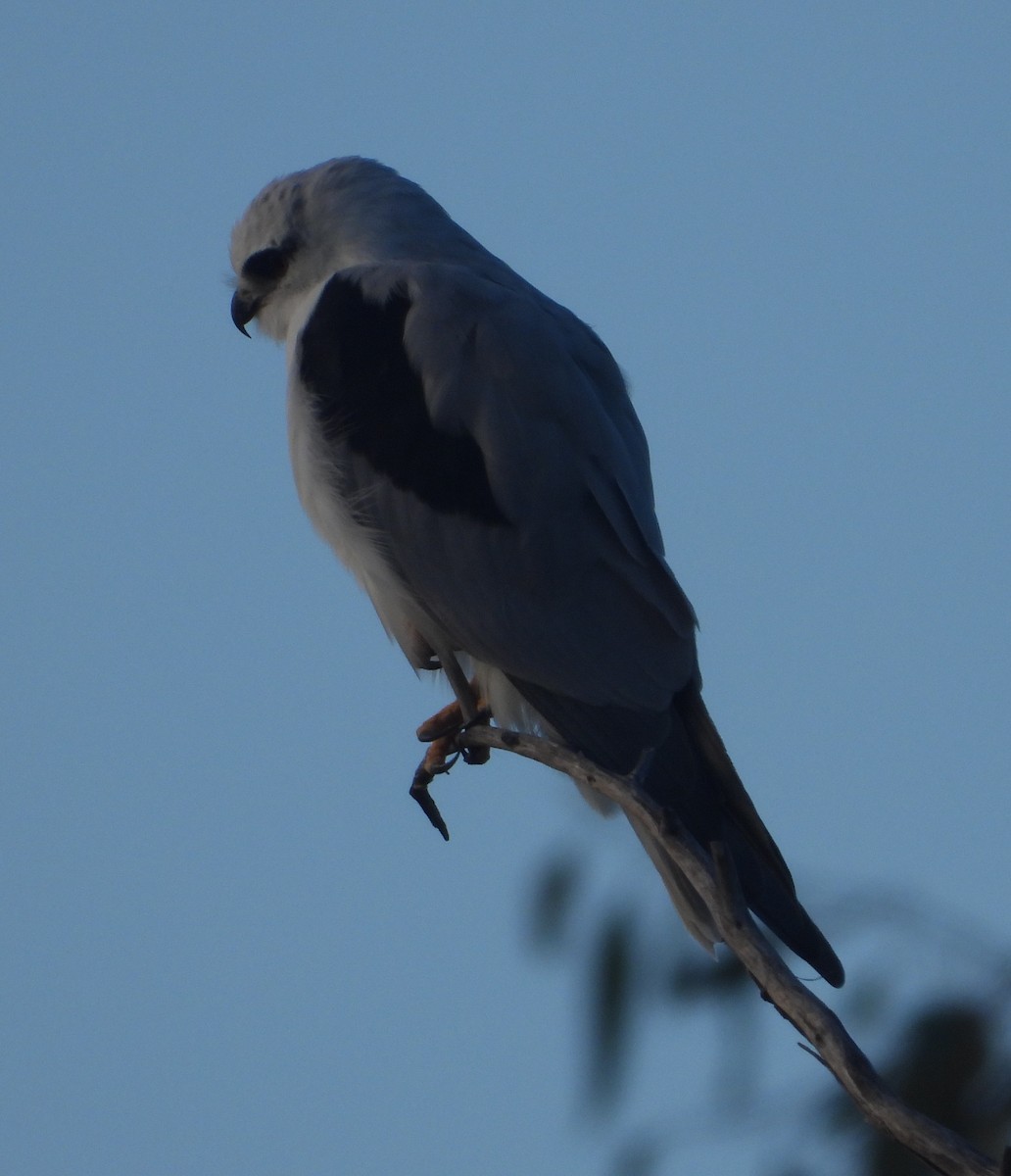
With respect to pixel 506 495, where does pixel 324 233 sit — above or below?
above

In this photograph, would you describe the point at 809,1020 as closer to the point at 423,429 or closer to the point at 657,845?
the point at 657,845

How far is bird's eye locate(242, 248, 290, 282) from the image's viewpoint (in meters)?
4.48

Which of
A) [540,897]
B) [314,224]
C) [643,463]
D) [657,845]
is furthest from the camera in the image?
[314,224]

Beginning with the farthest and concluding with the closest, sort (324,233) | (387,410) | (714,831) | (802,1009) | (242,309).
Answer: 1. (242,309)
2. (324,233)
3. (387,410)
4. (714,831)
5. (802,1009)

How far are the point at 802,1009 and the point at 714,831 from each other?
123 cm

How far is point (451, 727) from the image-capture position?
377 cm

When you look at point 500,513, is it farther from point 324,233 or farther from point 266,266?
point 266,266

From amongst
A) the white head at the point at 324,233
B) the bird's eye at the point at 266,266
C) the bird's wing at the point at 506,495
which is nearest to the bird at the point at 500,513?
the bird's wing at the point at 506,495

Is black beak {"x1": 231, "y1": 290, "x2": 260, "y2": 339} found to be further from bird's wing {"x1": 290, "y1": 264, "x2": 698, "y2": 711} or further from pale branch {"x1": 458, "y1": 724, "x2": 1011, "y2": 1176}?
pale branch {"x1": 458, "y1": 724, "x2": 1011, "y2": 1176}

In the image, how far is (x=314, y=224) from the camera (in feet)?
14.5

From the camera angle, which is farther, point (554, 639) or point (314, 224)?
point (314, 224)

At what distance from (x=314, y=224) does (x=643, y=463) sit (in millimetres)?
1193

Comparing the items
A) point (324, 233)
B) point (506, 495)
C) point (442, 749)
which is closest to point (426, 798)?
point (442, 749)

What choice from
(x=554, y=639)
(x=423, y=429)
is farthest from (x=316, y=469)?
(x=554, y=639)
